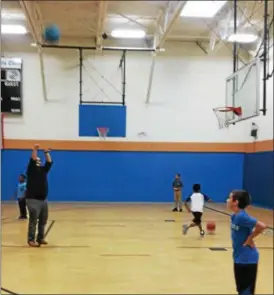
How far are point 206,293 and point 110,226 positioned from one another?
6.77m

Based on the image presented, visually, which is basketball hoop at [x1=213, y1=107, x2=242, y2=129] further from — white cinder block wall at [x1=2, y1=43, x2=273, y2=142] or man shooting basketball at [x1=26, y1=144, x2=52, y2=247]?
white cinder block wall at [x1=2, y1=43, x2=273, y2=142]

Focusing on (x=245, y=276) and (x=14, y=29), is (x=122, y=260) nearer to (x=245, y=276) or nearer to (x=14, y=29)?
(x=245, y=276)

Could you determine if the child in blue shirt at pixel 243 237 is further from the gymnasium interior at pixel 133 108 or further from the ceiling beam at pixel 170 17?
the ceiling beam at pixel 170 17

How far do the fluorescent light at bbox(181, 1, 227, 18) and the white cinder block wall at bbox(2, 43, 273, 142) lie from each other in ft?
12.1

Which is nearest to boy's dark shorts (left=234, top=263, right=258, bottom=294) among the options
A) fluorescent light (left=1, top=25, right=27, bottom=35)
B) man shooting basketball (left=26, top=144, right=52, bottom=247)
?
man shooting basketball (left=26, top=144, right=52, bottom=247)

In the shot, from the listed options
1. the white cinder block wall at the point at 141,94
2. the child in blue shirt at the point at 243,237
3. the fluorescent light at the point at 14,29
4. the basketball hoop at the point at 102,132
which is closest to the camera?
the child in blue shirt at the point at 243,237

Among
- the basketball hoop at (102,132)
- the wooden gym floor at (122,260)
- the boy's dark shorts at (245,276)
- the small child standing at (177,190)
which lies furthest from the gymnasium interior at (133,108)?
the boy's dark shorts at (245,276)

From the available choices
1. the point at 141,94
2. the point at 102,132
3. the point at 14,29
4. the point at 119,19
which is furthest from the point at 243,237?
the point at 141,94

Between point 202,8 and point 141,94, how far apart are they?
587 centimetres

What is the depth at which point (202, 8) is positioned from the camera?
1515 cm

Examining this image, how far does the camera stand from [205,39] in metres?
18.7

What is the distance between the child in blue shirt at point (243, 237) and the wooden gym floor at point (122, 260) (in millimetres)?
1716

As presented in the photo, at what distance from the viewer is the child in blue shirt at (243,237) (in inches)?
165

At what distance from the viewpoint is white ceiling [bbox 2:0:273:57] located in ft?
51.3
